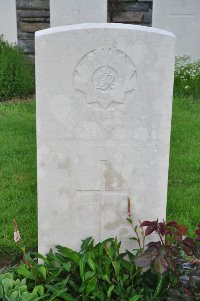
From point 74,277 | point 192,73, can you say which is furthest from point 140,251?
point 192,73

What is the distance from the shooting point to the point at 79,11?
310 inches

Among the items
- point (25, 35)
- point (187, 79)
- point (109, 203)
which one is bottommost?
point (109, 203)

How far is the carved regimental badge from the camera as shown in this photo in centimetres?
253

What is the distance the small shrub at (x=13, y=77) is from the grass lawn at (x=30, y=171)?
525mm

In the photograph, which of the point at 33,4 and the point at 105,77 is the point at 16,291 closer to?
the point at 105,77

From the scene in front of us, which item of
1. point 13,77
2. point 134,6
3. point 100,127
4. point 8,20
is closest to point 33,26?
point 8,20

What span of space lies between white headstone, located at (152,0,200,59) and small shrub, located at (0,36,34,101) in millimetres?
2357

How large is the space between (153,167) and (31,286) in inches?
36.1

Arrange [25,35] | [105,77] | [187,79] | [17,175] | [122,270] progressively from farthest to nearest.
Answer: [25,35] → [187,79] → [17,175] → [122,270] → [105,77]

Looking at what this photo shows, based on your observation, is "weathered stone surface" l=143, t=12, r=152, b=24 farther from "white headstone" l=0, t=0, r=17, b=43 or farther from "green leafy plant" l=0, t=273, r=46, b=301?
"green leafy plant" l=0, t=273, r=46, b=301

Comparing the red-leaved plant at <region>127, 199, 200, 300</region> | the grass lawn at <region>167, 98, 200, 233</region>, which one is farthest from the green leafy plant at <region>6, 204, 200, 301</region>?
the grass lawn at <region>167, 98, 200, 233</region>

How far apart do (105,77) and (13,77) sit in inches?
200

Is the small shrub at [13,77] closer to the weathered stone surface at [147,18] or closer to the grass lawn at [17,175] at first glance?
the grass lawn at [17,175]

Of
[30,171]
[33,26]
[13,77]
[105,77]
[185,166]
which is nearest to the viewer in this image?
[105,77]
